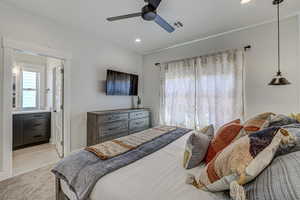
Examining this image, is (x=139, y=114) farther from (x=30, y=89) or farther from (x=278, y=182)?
(x=278, y=182)

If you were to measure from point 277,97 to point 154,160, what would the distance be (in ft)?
8.98

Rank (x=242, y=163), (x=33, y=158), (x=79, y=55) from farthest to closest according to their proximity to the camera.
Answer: (x=79, y=55)
(x=33, y=158)
(x=242, y=163)

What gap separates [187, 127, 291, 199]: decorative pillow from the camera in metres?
0.69

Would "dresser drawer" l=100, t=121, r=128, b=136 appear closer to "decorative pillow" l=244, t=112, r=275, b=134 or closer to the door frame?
the door frame

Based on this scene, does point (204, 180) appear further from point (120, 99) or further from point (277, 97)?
point (120, 99)

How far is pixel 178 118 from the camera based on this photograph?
12.4 feet

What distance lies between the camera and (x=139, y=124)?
3.96 metres

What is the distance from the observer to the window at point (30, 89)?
3.89 metres

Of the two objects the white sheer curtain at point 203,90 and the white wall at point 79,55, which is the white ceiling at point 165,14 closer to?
the white wall at point 79,55

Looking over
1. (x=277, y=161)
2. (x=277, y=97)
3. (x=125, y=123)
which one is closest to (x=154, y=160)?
(x=277, y=161)

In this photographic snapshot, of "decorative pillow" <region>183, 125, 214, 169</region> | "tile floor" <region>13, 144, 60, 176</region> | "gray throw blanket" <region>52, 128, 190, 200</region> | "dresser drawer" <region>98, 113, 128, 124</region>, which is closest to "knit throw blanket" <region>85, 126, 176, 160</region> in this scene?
"gray throw blanket" <region>52, 128, 190, 200</region>

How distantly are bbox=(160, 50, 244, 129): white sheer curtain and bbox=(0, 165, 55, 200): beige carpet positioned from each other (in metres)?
2.88

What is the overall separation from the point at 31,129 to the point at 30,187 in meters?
2.17

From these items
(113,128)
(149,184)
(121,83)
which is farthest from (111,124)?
(149,184)
